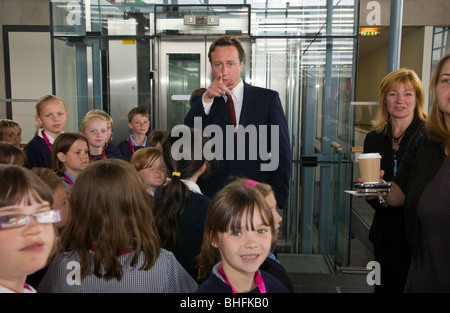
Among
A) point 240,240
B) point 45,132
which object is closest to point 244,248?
point 240,240

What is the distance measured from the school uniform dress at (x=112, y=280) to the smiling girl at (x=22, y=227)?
0.43 metres

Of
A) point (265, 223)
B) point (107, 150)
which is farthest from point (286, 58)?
point (265, 223)

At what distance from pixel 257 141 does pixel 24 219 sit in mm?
1510

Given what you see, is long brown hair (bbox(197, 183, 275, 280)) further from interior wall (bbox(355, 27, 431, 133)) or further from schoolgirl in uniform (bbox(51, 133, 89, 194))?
interior wall (bbox(355, 27, 431, 133))

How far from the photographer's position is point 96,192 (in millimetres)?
1688

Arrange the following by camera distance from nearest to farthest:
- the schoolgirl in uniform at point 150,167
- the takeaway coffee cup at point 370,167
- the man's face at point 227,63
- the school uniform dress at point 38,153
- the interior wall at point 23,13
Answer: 1. the takeaway coffee cup at point 370,167
2. the man's face at point 227,63
3. the schoolgirl in uniform at point 150,167
4. the school uniform dress at point 38,153
5. the interior wall at point 23,13

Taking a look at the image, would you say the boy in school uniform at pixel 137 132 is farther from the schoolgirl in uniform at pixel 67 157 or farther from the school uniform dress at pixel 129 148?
the schoolgirl in uniform at pixel 67 157

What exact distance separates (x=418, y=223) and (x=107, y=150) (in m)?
2.96

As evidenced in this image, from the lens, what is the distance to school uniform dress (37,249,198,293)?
→ 1.61 m

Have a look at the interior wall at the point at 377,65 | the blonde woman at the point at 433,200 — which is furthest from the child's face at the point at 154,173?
the interior wall at the point at 377,65

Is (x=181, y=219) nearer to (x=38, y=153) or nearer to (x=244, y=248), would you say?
(x=244, y=248)

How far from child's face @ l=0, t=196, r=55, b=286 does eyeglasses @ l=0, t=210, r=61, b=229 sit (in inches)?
0.4

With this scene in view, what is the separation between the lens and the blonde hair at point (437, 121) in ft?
5.55

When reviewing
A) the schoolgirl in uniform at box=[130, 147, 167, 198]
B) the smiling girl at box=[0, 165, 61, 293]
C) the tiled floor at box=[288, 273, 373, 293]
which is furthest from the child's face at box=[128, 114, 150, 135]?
the smiling girl at box=[0, 165, 61, 293]
